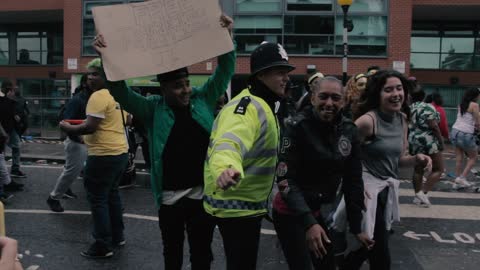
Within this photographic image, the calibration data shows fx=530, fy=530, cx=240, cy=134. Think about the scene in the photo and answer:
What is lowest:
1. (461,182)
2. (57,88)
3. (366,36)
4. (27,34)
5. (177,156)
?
(461,182)

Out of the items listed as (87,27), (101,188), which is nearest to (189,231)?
(101,188)

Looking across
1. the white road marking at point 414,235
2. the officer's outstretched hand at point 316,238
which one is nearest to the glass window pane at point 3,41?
the white road marking at point 414,235

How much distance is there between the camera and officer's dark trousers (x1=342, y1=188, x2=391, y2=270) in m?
3.61

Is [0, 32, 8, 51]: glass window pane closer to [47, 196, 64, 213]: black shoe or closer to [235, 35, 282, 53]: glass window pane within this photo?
[235, 35, 282, 53]: glass window pane

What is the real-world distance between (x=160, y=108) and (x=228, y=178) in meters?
1.32

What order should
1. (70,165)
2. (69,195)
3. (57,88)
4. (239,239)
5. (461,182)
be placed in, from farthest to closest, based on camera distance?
(57,88)
(461,182)
(69,195)
(70,165)
(239,239)

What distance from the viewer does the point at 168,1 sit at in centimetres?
329

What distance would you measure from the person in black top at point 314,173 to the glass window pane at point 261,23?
2006 centimetres

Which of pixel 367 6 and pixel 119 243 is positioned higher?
pixel 367 6

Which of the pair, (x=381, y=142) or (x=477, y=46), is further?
(x=477, y=46)

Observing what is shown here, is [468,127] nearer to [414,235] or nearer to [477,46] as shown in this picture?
[414,235]

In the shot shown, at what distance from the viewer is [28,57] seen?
98.7ft

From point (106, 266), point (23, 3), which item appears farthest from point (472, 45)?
point (106, 266)

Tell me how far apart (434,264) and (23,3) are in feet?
84.5
